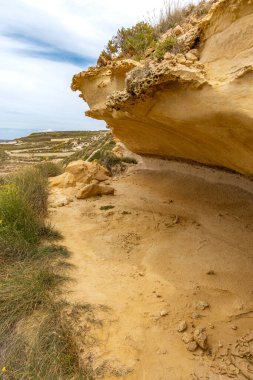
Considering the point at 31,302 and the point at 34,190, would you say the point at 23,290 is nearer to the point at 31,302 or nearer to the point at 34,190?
the point at 31,302

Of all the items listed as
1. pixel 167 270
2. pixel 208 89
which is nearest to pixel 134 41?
pixel 208 89

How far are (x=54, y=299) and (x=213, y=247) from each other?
2.17 m

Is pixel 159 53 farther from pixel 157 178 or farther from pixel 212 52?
pixel 157 178

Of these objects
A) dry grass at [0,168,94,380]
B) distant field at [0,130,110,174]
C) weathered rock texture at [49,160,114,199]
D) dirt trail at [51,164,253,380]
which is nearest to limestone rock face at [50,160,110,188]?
weathered rock texture at [49,160,114,199]

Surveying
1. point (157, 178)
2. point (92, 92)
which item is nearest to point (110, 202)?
point (157, 178)

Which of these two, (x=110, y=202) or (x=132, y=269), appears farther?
(x=110, y=202)

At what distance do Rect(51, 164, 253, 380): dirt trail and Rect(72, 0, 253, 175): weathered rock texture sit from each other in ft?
3.58

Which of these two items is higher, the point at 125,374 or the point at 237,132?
the point at 237,132

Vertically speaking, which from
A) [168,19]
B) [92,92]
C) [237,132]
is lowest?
[237,132]

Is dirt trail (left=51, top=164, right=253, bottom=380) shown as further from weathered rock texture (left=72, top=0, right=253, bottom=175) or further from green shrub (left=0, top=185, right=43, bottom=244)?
weathered rock texture (left=72, top=0, right=253, bottom=175)

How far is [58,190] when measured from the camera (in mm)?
7992

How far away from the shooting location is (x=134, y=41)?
5.39 metres

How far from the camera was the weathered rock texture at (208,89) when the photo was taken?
2881mm

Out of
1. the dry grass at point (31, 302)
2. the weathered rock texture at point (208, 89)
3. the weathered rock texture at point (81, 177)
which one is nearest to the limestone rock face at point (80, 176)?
the weathered rock texture at point (81, 177)
